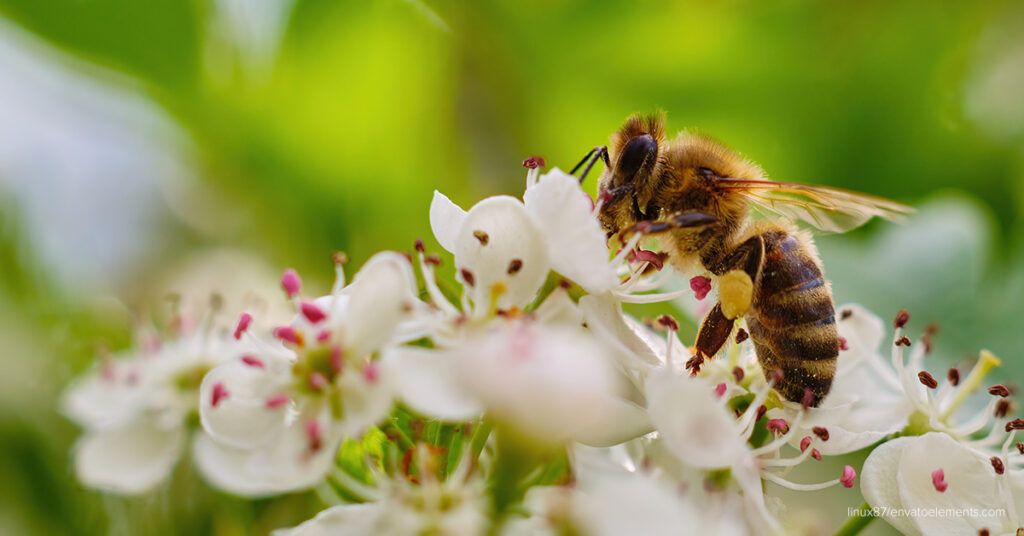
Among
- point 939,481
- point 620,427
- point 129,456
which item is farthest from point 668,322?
point 129,456

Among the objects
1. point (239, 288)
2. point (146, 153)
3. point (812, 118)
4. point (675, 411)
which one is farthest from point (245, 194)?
point (675, 411)

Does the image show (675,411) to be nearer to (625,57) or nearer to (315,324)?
(315,324)

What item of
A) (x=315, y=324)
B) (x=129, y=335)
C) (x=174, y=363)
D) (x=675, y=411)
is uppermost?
(x=675, y=411)

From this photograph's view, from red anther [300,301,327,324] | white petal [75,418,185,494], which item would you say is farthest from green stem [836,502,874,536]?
white petal [75,418,185,494]

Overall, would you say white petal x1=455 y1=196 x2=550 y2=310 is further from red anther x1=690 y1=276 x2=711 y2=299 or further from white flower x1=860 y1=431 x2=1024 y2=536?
white flower x1=860 y1=431 x2=1024 y2=536

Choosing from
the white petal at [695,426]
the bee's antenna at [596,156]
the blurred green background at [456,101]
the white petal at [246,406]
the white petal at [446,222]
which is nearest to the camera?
the white petal at [695,426]

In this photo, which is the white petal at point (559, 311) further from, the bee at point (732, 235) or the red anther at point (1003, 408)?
the red anther at point (1003, 408)

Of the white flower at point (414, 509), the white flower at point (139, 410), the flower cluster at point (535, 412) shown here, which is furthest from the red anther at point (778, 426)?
the white flower at point (139, 410)
